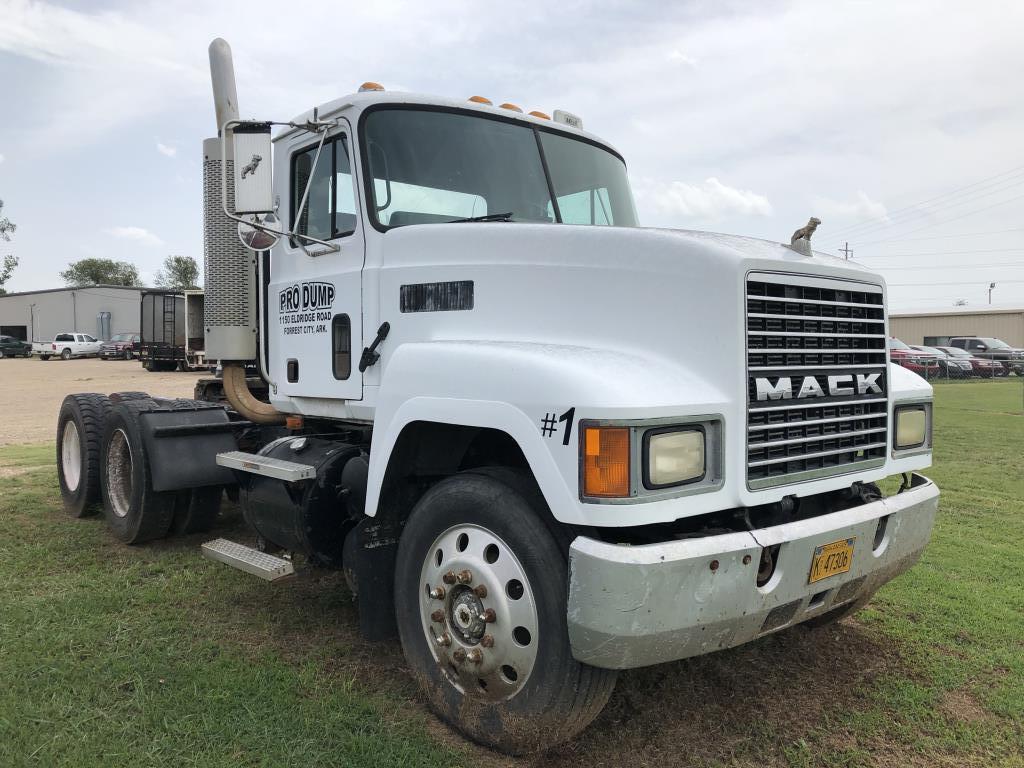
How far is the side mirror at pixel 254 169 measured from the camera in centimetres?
370

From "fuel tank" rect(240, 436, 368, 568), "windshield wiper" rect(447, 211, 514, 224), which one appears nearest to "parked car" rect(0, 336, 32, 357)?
"fuel tank" rect(240, 436, 368, 568)

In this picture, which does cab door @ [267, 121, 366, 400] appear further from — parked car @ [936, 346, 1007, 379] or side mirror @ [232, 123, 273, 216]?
parked car @ [936, 346, 1007, 379]

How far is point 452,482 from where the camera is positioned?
322 cm

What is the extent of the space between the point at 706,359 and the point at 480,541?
3.67ft

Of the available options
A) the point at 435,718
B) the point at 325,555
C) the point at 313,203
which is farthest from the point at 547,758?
the point at 313,203

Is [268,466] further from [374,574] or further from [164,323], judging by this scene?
[164,323]

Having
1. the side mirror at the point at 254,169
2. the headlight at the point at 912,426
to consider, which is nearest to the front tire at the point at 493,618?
the side mirror at the point at 254,169

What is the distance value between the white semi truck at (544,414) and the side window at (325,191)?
2 centimetres

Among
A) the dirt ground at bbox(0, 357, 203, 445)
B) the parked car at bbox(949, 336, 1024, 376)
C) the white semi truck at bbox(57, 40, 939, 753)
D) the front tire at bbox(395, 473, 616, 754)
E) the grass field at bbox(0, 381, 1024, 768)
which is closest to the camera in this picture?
the white semi truck at bbox(57, 40, 939, 753)

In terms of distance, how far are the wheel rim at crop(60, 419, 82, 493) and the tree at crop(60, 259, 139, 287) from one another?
104m

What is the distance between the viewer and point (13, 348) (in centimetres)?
5194

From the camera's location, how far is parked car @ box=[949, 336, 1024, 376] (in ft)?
105

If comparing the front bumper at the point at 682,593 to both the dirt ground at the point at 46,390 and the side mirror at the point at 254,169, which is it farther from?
the dirt ground at the point at 46,390

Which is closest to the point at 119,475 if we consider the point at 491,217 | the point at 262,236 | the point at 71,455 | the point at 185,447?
the point at 185,447
